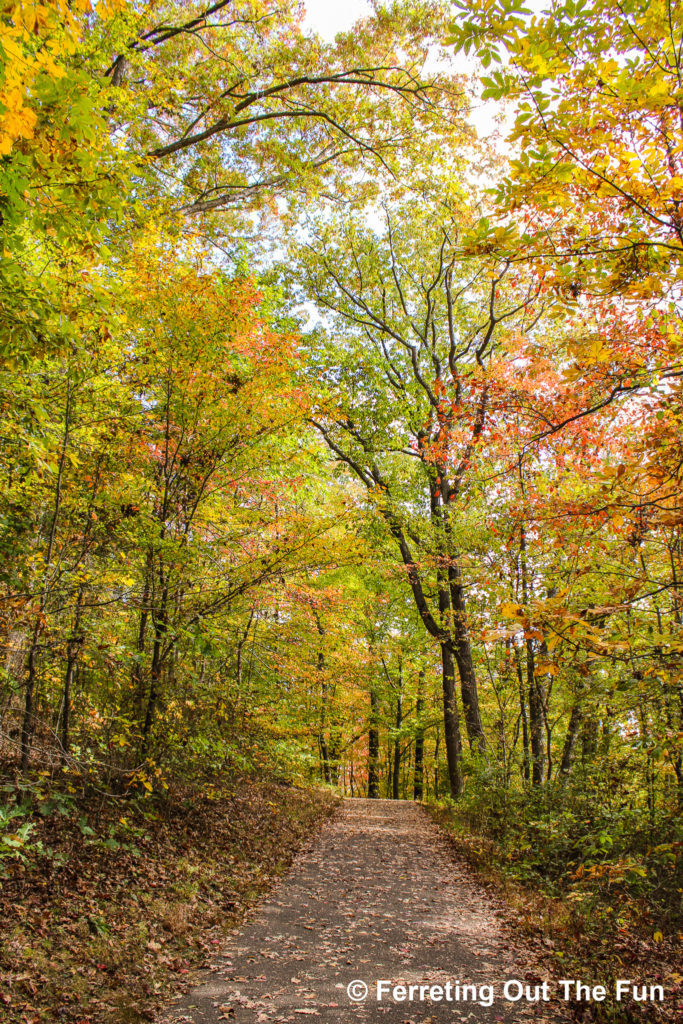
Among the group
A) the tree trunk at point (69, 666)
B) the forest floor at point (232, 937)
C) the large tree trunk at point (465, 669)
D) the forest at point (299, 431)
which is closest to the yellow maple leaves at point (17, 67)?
the forest at point (299, 431)

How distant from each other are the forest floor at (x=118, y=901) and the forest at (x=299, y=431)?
0.11m

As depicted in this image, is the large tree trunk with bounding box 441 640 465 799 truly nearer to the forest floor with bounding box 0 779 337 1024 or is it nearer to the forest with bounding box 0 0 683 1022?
the forest with bounding box 0 0 683 1022

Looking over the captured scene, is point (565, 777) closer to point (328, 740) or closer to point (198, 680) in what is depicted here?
point (198, 680)

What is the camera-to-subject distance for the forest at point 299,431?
9.04 feet

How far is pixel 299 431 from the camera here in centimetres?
775

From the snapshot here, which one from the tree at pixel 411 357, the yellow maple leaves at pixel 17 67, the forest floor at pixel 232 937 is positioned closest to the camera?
the yellow maple leaves at pixel 17 67

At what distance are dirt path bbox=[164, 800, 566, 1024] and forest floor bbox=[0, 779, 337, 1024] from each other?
33 cm

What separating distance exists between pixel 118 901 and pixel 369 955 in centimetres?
223

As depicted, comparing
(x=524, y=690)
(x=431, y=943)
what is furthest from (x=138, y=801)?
(x=524, y=690)

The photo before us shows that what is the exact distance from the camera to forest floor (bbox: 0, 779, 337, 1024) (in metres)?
3.49

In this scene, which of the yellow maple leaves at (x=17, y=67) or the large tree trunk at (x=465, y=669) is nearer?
the yellow maple leaves at (x=17, y=67)

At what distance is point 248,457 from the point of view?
6836 millimetres

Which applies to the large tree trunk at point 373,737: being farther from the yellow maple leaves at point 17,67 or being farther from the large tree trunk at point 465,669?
the yellow maple leaves at point 17,67

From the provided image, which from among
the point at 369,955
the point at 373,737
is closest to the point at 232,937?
the point at 369,955
